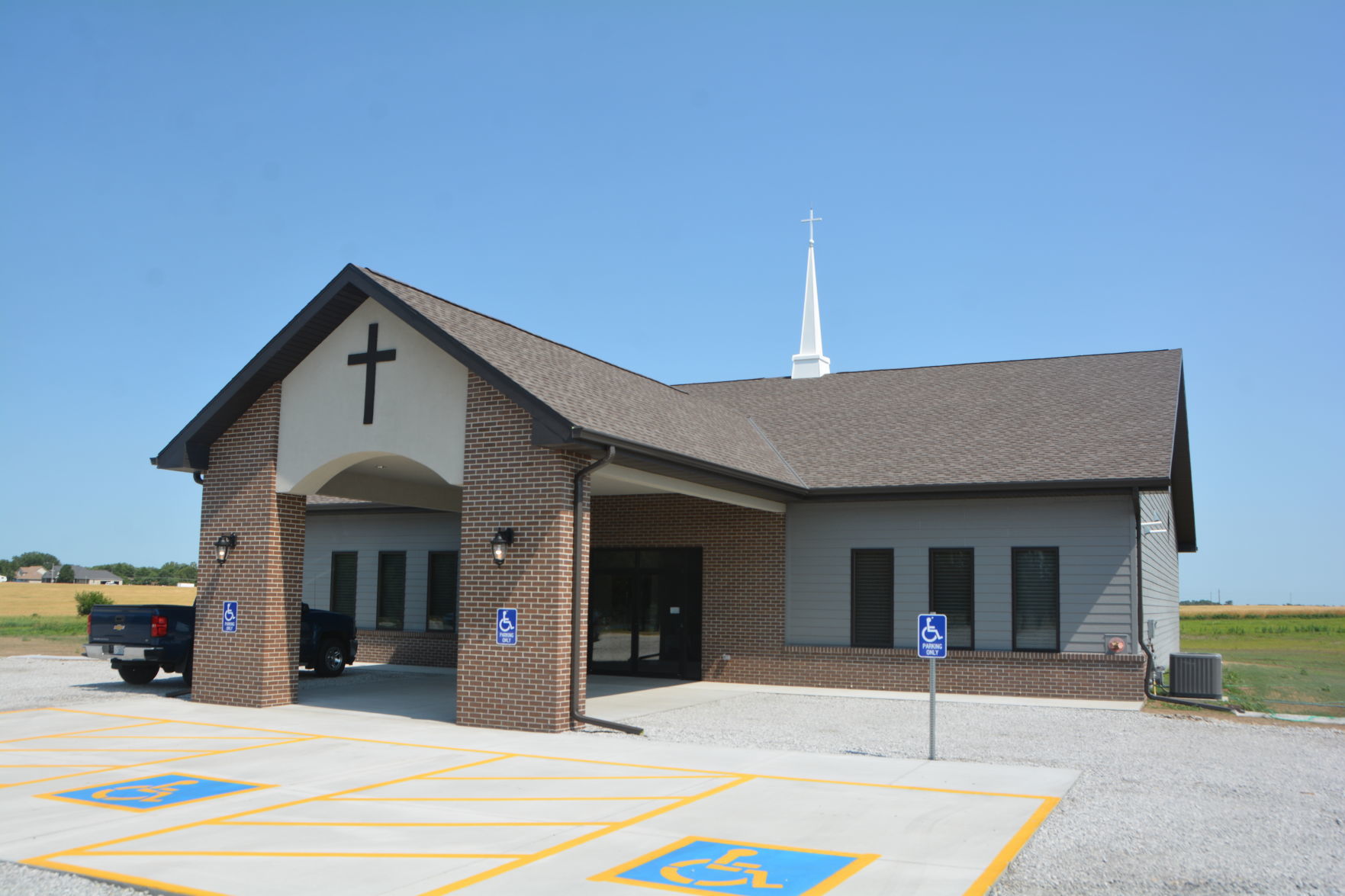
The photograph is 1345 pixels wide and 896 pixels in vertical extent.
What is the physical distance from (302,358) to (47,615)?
42.9m

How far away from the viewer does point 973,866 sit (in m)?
7.20

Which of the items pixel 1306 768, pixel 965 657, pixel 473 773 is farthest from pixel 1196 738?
pixel 473 773

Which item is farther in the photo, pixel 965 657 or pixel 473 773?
pixel 965 657

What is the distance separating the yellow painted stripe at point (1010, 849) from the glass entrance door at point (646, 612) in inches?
456

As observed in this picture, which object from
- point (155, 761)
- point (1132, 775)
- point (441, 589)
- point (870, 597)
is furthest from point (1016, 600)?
point (155, 761)

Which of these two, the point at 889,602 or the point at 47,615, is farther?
the point at 47,615

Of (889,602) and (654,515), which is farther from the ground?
(654,515)

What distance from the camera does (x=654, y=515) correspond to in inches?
832

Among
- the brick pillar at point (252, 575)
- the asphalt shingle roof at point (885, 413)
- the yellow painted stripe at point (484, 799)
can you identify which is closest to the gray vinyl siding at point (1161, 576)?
the asphalt shingle roof at point (885, 413)

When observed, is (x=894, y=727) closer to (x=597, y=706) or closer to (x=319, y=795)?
(x=597, y=706)

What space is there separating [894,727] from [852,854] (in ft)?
23.5

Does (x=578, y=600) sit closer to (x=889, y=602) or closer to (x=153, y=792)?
(x=153, y=792)

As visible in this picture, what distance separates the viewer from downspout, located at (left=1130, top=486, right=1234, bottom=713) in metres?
17.3

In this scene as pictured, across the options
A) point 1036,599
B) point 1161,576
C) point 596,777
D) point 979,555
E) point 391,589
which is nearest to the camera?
point 596,777
